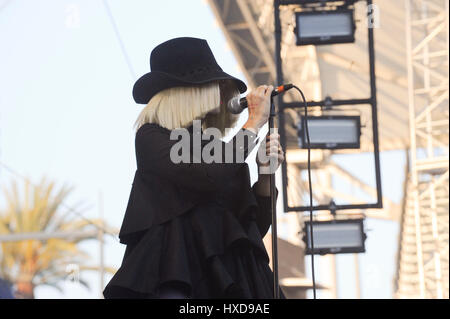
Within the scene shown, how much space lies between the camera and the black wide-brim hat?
7.15 feet

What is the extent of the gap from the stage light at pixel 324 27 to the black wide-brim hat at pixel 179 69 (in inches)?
138

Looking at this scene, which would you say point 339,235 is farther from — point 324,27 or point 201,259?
point 201,259

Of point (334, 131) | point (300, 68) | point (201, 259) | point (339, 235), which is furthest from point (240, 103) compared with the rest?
point (300, 68)

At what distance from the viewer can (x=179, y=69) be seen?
2232mm

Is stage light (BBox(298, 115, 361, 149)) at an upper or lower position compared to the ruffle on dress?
upper

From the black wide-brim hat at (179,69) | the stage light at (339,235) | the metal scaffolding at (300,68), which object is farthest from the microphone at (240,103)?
the metal scaffolding at (300,68)

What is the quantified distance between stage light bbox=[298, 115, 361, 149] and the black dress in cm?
386

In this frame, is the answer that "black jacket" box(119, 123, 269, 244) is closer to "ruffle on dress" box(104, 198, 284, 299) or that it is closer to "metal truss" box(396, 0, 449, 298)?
"ruffle on dress" box(104, 198, 284, 299)

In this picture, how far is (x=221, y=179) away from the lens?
A: 6.70 feet

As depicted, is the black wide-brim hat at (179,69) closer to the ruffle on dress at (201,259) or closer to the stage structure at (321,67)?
the ruffle on dress at (201,259)

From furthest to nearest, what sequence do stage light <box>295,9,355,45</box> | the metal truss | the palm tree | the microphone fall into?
1. the palm tree
2. the metal truss
3. stage light <box>295,9,355,45</box>
4. the microphone

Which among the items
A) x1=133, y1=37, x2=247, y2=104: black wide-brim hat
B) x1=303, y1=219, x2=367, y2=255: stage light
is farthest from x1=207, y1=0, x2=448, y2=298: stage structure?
x1=133, y1=37, x2=247, y2=104: black wide-brim hat
